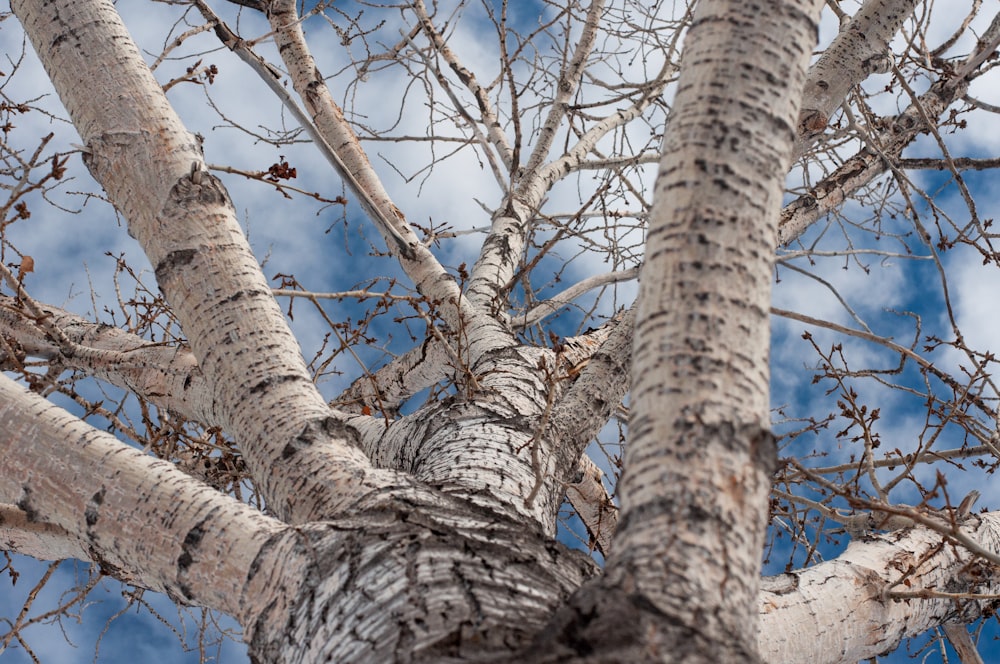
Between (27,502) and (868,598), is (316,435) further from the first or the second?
(868,598)

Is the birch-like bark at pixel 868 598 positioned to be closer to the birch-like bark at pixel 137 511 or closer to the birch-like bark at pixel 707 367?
the birch-like bark at pixel 707 367

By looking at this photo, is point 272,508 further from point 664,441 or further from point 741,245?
point 741,245

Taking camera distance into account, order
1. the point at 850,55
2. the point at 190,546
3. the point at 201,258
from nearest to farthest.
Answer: the point at 190,546 → the point at 201,258 → the point at 850,55

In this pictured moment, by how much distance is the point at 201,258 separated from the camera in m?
1.75

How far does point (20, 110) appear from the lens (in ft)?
10.2

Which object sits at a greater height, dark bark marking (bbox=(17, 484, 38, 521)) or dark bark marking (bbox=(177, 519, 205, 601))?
dark bark marking (bbox=(17, 484, 38, 521))

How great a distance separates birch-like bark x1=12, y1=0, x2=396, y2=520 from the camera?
1648 millimetres

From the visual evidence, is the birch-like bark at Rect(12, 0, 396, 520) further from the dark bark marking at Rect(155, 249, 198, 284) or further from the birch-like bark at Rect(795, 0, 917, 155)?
the birch-like bark at Rect(795, 0, 917, 155)

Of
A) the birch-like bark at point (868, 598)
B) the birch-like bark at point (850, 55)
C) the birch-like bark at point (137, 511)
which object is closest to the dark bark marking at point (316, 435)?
the birch-like bark at point (137, 511)

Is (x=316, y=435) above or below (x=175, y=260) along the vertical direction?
below

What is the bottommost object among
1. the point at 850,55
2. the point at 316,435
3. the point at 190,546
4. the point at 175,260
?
the point at 190,546

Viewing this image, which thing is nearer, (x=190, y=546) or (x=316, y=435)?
(x=190, y=546)

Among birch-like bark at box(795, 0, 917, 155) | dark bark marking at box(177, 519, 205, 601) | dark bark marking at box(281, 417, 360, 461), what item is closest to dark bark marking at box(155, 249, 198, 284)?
dark bark marking at box(281, 417, 360, 461)

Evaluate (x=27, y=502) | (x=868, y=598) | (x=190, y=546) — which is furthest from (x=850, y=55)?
(x=27, y=502)
